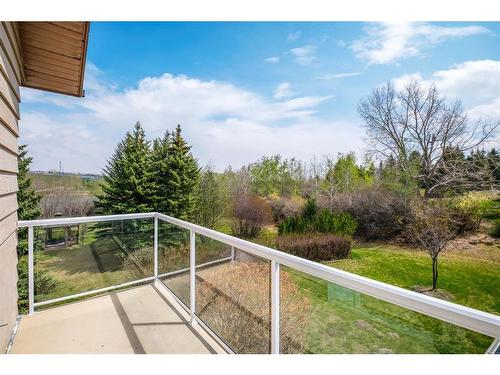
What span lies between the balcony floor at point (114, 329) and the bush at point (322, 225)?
890 centimetres

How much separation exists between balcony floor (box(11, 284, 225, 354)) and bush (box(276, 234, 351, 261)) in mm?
7243

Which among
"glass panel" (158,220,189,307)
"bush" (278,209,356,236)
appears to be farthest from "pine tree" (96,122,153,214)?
"glass panel" (158,220,189,307)

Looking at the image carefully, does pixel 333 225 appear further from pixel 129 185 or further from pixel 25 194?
pixel 25 194

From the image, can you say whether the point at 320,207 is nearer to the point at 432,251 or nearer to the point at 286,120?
the point at 286,120

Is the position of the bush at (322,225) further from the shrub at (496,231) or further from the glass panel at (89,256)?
the glass panel at (89,256)

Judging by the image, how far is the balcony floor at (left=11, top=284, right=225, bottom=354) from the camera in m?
2.16

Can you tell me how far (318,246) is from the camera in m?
9.71

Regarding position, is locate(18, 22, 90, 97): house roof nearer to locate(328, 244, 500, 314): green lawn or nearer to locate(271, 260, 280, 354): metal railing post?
A: locate(271, 260, 280, 354): metal railing post

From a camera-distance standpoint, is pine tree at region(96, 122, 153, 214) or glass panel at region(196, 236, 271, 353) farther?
pine tree at region(96, 122, 153, 214)

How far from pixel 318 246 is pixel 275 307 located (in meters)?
8.37

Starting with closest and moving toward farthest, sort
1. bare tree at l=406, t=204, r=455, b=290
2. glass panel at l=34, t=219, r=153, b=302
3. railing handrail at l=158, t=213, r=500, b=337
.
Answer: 1. railing handrail at l=158, t=213, r=500, b=337
2. glass panel at l=34, t=219, r=153, b=302
3. bare tree at l=406, t=204, r=455, b=290

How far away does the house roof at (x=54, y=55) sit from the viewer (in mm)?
2258

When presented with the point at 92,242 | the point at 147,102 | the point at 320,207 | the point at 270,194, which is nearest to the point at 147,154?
the point at 147,102
